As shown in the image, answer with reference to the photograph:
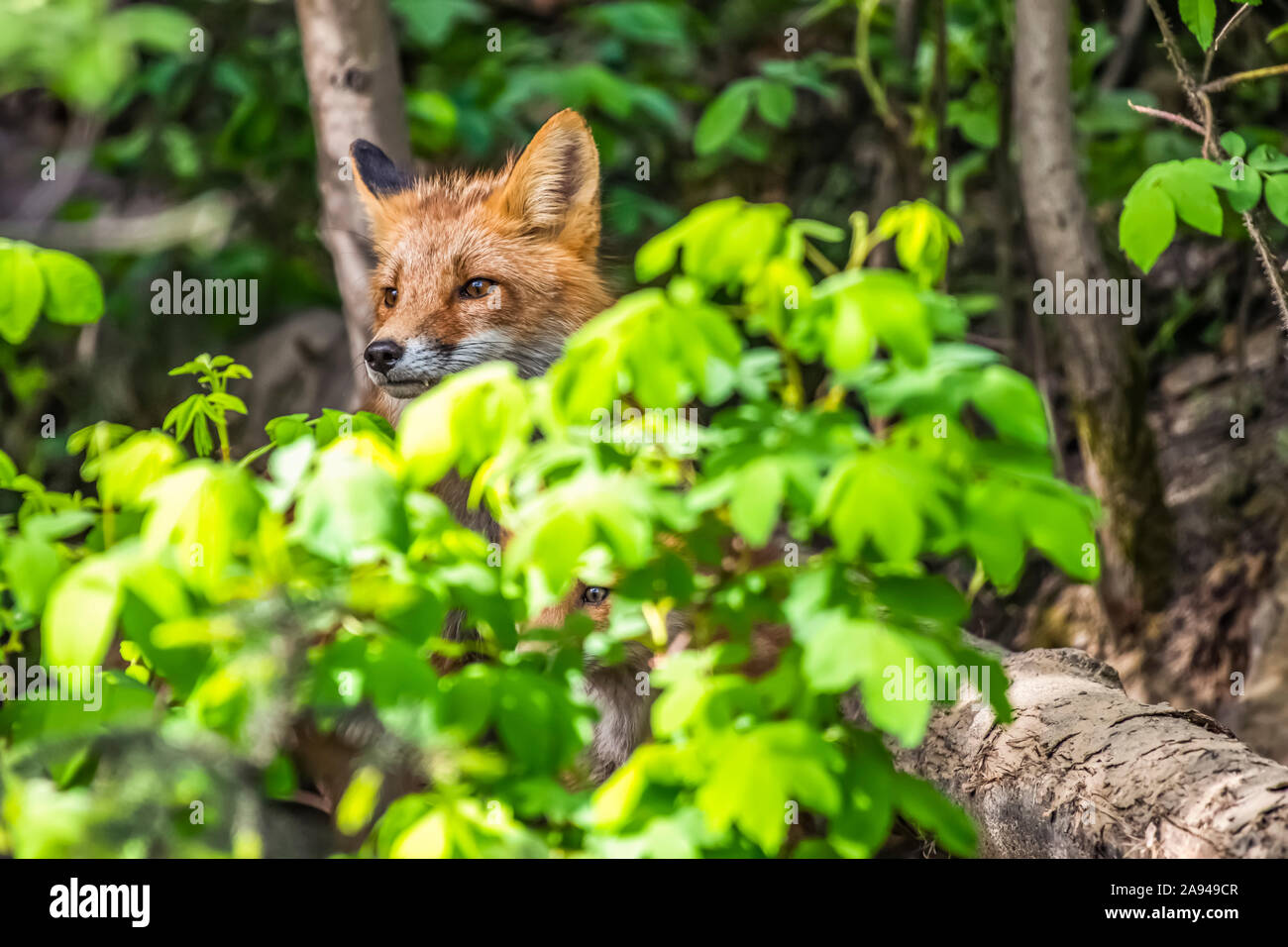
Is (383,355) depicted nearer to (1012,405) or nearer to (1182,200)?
(1012,405)

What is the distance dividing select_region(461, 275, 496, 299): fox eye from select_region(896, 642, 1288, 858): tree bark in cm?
182

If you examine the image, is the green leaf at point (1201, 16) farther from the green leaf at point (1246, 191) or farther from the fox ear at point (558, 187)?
the fox ear at point (558, 187)

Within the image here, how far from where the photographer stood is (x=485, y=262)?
11.6 feet

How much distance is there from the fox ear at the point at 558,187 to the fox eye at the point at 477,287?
29 cm

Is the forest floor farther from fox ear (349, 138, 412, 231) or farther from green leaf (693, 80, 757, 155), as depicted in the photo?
fox ear (349, 138, 412, 231)

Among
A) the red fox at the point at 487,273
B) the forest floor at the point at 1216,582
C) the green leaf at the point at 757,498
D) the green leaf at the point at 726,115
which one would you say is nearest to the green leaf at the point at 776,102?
the green leaf at the point at 726,115

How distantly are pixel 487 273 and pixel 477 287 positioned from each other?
59 millimetres

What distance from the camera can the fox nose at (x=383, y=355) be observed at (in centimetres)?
322

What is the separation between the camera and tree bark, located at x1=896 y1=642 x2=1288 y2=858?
80.0 inches

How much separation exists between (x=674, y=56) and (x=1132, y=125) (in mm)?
2924

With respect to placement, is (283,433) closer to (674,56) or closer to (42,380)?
(42,380)

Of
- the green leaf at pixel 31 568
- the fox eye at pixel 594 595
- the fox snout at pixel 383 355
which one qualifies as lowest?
the green leaf at pixel 31 568

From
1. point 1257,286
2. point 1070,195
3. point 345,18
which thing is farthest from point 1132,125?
point 345,18

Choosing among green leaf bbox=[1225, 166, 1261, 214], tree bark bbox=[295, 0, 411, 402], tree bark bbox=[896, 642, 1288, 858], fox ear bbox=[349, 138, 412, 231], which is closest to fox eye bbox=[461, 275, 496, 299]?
fox ear bbox=[349, 138, 412, 231]
